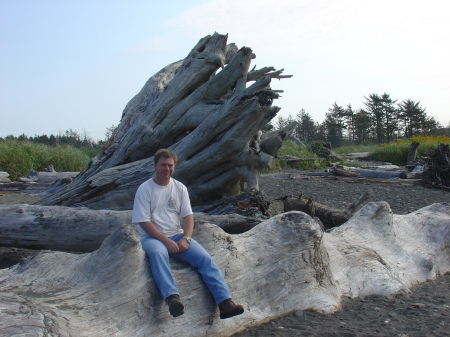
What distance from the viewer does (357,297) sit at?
166 inches

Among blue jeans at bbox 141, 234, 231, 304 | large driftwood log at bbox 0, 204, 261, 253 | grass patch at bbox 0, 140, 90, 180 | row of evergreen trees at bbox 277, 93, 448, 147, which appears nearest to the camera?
blue jeans at bbox 141, 234, 231, 304

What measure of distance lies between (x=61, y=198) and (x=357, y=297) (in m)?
5.38

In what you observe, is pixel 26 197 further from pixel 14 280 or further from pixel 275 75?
pixel 14 280

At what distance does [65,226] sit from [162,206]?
2.62 metres

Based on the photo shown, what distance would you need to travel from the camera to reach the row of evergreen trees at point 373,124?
163 ft

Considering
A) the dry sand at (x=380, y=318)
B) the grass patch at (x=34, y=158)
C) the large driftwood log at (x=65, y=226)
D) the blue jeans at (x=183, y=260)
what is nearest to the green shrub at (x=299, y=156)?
the grass patch at (x=34, y=158)

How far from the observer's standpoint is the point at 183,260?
3.41 metres

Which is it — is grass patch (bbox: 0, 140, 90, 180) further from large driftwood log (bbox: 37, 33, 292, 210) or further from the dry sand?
the dry sand

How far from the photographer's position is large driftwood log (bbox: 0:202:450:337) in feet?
9.04

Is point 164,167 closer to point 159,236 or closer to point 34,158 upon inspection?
point 159,236

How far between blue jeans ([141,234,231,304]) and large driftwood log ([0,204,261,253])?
216 cm

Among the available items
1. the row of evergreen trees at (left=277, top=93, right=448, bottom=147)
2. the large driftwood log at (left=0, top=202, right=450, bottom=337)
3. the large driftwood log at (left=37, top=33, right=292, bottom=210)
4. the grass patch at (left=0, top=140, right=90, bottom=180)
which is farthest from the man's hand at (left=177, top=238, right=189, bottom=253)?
the row of evergreen trees at (left=277, top=93, right=448, bottom=147)

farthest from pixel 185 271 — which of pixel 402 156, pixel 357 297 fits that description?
pixel 402 156

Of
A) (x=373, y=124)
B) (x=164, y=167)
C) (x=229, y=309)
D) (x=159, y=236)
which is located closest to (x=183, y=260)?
(x=159, y=236)
